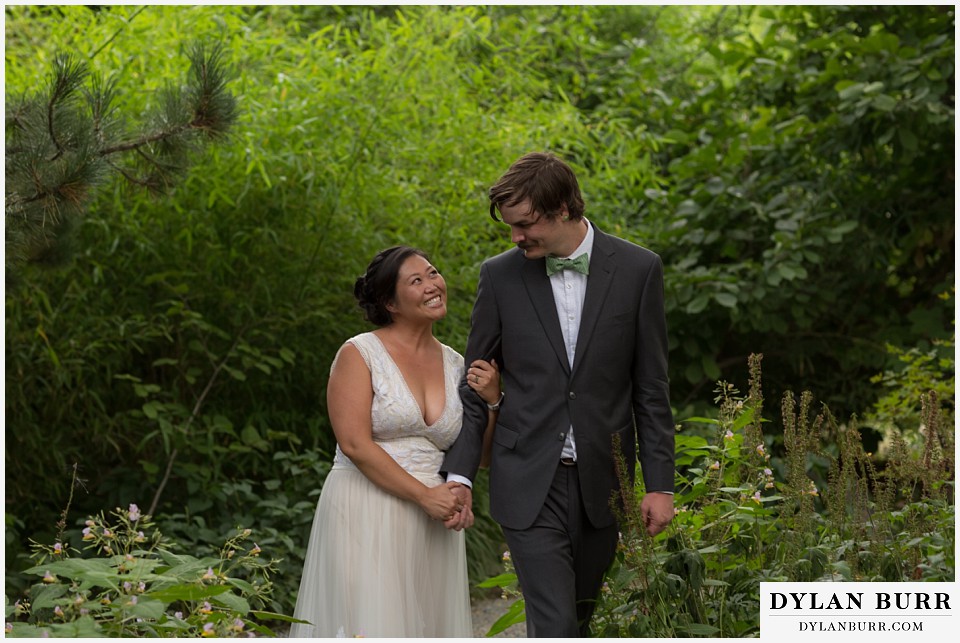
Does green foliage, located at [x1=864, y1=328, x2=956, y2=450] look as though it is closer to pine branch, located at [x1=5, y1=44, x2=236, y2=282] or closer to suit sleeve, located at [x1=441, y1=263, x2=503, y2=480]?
suit sleeve, located at [x1=441, y1=263, x2=503, y2=480]

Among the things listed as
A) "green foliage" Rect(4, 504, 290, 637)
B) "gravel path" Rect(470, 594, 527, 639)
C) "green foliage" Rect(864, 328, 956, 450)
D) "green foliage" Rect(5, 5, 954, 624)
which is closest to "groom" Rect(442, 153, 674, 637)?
"green foliage" Rect(4, 504, 290, 637)

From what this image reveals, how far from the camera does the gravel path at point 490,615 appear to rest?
4.69 m

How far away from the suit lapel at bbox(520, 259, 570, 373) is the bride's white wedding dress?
1.29 ft

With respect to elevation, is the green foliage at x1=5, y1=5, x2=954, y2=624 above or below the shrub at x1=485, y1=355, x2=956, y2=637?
above

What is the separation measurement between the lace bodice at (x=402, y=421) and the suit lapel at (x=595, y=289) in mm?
439

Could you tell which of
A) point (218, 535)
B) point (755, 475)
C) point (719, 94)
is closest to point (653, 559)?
point (755, 475)

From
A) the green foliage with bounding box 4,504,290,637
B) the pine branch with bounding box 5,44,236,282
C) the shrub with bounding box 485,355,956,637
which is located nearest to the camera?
the green foliage with bounding box 4,504,290,637

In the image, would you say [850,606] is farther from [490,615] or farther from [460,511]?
[490,615]

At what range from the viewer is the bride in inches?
114

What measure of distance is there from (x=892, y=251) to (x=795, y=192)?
63 cm

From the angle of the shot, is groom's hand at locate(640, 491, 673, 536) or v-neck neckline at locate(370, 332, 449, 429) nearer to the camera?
groom's hand at locate(640, 491, 673, 536)

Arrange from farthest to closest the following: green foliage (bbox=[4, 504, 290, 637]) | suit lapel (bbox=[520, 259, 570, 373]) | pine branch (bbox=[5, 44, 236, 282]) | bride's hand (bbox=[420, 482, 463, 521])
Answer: pine branch (bbox=[5, 44, 236, 282]), bride's hand (bbox=[420, 482, 463, 521]), suit lapel (bbox=[520, 259, 570, 373]), green foliage (bbox=[4, 504, 290, 637])

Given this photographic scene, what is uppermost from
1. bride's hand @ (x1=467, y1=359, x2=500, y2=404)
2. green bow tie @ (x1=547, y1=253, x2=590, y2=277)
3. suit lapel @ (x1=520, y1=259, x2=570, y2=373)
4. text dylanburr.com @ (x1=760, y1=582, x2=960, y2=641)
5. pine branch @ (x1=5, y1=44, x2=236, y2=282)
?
pine branch @ (x1=5, y1=44, x2=236, y2=282)

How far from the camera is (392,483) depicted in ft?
9.38
